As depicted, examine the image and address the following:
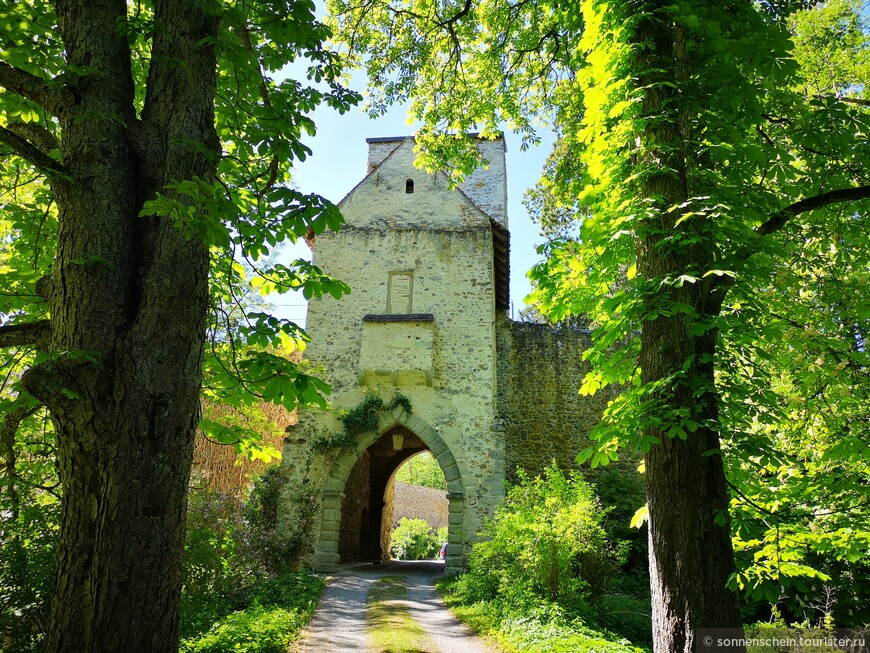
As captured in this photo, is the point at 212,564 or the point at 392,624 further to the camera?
the point at 392,624

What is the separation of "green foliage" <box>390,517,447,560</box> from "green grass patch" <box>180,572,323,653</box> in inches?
589

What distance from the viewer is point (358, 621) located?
708 centimetres

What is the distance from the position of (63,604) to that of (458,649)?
483cm

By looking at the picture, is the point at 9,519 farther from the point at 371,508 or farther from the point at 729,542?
the point at 371,508

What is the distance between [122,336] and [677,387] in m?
2.85

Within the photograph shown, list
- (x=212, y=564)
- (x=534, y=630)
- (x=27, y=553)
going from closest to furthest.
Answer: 1. (x=27, y=553)
2. (x=534, y=630)
3. (x=212, y=564)

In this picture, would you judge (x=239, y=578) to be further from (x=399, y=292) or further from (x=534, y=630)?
(x=399, y=292)

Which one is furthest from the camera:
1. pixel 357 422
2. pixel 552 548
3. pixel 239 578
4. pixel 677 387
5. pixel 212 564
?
pixel 357 422

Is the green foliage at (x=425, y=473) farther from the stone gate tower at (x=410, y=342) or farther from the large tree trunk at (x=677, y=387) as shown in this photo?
the large tree trunk at (x=677, y=387)

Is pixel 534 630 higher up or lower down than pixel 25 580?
lower down

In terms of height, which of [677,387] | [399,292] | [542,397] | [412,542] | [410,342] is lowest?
[412,542]

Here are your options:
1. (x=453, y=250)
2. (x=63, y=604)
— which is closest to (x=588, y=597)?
(x=63, y=604)

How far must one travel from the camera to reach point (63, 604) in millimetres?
2256

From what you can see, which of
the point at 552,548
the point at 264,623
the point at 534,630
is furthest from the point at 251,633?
the point at 552,548
